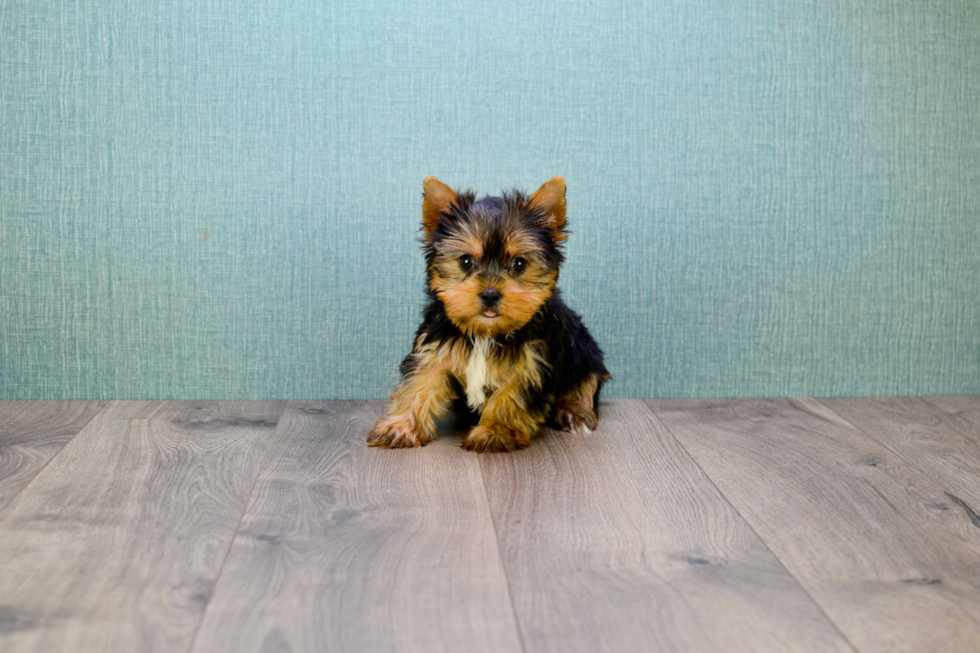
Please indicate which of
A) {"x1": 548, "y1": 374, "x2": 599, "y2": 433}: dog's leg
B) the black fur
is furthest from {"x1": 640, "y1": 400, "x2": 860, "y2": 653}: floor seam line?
the black fur

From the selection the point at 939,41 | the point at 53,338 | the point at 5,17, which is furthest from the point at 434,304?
the point at 939,41

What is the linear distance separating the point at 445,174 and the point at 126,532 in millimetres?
1472

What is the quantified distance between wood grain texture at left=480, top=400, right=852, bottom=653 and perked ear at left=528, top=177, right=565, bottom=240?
24.0 inches

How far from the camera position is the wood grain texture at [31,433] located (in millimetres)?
2060

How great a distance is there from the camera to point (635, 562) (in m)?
1.63

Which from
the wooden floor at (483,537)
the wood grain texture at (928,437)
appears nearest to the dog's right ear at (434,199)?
the wooden floor at (483,537)

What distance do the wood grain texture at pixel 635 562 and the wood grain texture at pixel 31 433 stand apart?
3.58ft

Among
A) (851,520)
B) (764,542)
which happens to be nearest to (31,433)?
(764,542)

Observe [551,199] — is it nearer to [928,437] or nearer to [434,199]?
[434,199]

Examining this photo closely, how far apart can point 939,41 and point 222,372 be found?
254cm

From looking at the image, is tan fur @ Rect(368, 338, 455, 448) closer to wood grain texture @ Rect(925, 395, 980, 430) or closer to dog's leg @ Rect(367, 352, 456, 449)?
dog's leg @ Rect(367, 352, 456, 449)

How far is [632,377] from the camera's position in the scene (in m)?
2.91

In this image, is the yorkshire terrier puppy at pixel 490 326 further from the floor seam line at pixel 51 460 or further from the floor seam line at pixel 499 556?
the floor seam line at pixel 51 460

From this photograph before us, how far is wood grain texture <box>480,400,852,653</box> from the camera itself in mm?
1383
